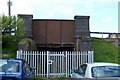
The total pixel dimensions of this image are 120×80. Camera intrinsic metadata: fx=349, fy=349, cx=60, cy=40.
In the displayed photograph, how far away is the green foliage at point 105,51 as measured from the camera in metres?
21.7

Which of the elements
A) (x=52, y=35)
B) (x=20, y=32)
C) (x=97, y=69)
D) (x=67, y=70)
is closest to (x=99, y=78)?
(x=97, y=69)

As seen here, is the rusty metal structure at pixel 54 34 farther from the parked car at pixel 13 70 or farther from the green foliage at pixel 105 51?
the parked car at pixel 13 70

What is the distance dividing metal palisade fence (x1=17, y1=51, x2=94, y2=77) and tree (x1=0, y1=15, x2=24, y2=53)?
235 cm

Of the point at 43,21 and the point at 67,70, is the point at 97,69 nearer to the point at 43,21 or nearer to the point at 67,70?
the point at 67,70

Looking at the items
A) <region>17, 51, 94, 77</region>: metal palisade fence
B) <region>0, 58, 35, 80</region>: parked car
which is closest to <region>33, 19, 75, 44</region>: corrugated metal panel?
<region>17, 51, 94, 77</region>: metal palisade fence

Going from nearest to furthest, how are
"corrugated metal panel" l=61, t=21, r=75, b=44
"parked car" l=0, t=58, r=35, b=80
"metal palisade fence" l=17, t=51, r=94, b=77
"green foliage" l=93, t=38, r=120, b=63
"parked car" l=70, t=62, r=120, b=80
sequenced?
1. "parked car" l=70, t=62, r=120, b=80
2. "parked car" l=0, t=58, r=35, b=80
3. "metal palisade fence" l=17, t=51, r=94, b=77
4. "green foliage" l=93, t=38, r=120, b=63
5. "corrugated metal panel" l=61, t=21, r=75, b=44

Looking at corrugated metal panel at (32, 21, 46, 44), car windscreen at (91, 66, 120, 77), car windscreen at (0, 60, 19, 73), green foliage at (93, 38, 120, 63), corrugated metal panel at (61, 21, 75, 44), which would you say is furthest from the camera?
corrugated metal panel at (61, 21, 75, 44)

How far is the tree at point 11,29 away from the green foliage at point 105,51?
5.07m

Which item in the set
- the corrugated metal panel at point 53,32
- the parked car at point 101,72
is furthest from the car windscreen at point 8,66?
the corrugated metal panel at point 53,32

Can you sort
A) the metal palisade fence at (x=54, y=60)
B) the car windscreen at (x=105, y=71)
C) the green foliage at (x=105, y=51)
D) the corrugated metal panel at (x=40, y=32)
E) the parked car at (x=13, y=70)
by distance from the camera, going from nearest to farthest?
the car windscreen at (x=105, y=71)
the parked car at (x=13, y=70)
the metal palisade fence at (x=54, y=60)
the green foliage at (x=105, y=51)
the corrugated metal panel at (x=40, y=32)

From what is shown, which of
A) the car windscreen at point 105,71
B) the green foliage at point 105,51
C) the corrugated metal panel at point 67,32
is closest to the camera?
the car windscreen at point 105,71

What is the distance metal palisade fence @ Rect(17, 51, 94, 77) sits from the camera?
19906mm

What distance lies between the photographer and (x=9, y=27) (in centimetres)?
2211

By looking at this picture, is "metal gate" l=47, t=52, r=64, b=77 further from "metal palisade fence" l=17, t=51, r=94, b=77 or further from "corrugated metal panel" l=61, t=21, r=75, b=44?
"corrugated metal panel" l=61, t=21, r=75, b=44
